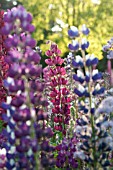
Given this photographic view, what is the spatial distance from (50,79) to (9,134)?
2.30 m

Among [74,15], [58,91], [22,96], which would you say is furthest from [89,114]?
[74,15]

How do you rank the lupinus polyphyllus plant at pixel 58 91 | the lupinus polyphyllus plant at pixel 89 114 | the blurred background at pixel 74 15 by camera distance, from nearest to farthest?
the lupinus polyphyllus plant at pixel 89 114 → the lupinus polyphyllus plant at pixel 58 91 → the blurred background at pixel 74 15

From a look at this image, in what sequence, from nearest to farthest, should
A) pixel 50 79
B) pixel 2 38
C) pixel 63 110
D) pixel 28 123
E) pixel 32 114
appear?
pixel 32 114 < pixel 28 123 < pixel 63 110 < pixel 50 79 < pixel 2 38

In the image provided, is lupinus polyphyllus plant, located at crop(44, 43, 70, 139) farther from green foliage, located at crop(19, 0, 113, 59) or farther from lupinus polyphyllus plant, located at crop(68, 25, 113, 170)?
green foliage, located at crop(19, 0, 113, 59)

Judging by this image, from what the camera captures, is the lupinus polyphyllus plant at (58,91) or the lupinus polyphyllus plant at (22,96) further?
the lupinus polyphyllus plant at (58,91)

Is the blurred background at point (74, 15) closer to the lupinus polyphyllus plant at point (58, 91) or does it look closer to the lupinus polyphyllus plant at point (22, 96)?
the lupinus polyphyllus plant at point (58, 91)

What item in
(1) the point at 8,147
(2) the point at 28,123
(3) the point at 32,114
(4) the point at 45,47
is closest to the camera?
(3) the point at 32,114

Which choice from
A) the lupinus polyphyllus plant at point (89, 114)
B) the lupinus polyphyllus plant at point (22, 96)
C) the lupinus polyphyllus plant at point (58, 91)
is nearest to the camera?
the lupinus polyphyllus plant at point (22, 96)

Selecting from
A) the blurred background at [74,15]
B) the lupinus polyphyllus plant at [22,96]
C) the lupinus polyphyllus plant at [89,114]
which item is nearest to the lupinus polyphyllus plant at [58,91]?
the lupinus polyphyllus plant at [89,114]

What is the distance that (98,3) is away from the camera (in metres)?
28.8

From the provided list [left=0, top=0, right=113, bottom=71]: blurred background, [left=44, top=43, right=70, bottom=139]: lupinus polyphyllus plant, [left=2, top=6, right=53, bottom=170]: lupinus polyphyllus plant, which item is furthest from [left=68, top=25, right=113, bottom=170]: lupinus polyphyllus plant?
[left=0, top=0, right=113, bottom=71]: blurred background

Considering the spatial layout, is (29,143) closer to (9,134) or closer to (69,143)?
(9,134)

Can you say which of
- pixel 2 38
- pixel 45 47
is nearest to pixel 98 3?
pixel 45 47

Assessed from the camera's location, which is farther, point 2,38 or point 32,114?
point 2,38
